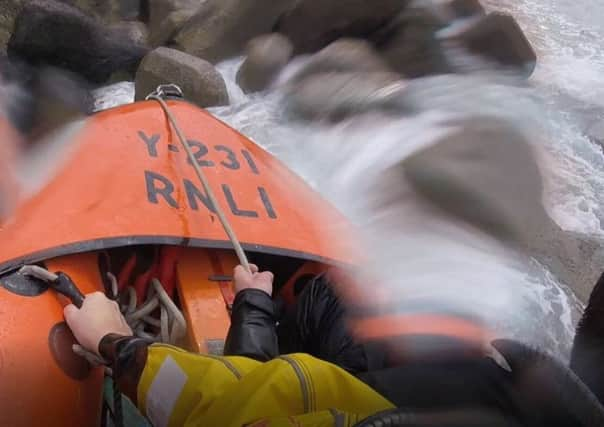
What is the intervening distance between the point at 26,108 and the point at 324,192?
188 centimetres

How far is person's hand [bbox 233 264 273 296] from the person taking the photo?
1392 millimetres

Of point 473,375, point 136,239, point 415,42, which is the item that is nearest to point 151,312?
point 136,239

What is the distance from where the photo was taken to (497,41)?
15.8 feet

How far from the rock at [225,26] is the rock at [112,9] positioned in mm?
920

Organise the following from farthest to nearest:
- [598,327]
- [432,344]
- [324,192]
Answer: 1. [324,192]
2. [432,344]
3. [598,327]

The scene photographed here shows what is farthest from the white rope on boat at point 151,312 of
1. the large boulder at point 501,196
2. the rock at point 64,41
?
the rock at point 64,41

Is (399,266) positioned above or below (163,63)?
below

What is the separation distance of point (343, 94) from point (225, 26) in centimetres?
123

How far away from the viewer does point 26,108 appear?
3.94 metres

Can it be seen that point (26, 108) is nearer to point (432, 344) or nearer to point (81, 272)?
point (81, 272)

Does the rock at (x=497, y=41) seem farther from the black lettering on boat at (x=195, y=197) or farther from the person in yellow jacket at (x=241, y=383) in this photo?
the person in yellow jacket at (x=241, y=383)

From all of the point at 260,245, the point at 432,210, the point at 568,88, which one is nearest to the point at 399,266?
the point at 432,210

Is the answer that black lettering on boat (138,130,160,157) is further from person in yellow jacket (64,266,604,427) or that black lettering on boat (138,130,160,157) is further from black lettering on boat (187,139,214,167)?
person in yellow jacket (64,266,604,427)

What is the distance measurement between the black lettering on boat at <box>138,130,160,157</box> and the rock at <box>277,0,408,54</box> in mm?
2910
